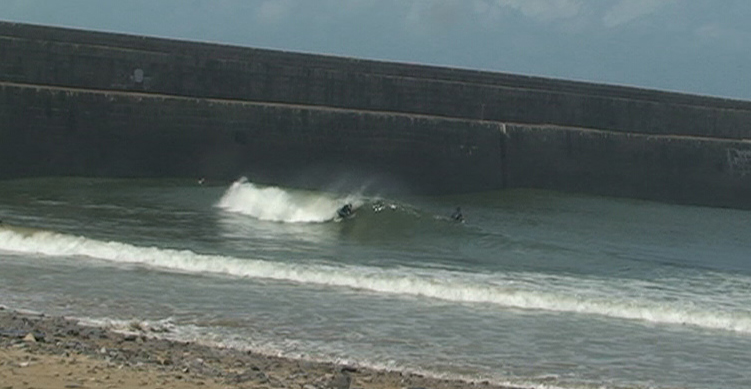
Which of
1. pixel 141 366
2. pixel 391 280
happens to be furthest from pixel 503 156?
pixel 141 366

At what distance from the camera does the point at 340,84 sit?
70.3ft

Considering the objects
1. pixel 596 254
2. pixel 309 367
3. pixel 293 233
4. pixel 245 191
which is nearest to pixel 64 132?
pixel 245 191

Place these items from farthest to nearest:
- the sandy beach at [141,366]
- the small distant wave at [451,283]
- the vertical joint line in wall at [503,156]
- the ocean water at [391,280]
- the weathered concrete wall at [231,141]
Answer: the vertical joint line in wall at [503,156] < the weathered concrete wall at [231,141] < the small distant wave at [451,283] < the ocean water at [391,280] < the sandy beach at [141,366]

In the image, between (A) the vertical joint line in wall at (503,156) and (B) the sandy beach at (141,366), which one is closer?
(B) the sandy beach at (141,366)

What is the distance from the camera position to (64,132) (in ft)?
58.1

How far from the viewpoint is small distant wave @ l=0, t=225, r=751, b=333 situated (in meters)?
10.4

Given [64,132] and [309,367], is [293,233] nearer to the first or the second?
[64,132]

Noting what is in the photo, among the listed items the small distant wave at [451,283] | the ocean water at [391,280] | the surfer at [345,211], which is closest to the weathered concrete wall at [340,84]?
the ocean water at [391,280]

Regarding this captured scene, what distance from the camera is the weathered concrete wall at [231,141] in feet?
57.3

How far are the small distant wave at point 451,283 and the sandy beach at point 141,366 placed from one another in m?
3.40

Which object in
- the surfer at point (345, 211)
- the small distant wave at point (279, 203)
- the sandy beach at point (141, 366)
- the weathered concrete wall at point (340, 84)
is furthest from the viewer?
the weathered concrete wall at point (340, 84)

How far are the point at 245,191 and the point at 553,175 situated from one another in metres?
6.28

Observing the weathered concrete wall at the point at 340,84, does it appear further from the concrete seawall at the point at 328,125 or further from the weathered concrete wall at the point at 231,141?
the weathered concrete wall at the point at 231,141

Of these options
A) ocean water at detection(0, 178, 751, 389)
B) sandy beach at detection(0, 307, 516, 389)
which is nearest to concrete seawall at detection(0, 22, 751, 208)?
ocean water at detection(0, 178, 751, 389)
